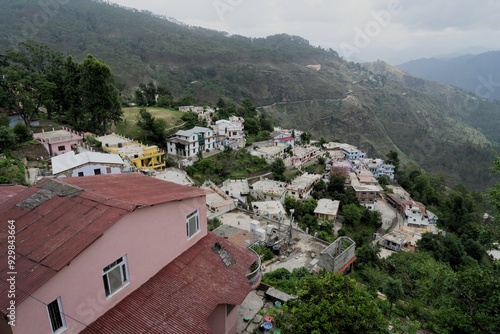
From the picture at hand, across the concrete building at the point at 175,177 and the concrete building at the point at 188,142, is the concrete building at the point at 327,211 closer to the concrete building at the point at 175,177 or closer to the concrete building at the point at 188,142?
the concrete building at the point at 175,177


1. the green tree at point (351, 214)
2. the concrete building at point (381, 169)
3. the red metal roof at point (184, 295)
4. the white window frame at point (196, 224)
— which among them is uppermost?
the white window frame at point (196, 224)

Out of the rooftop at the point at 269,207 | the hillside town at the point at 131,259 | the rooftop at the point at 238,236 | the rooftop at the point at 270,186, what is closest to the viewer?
the hillside town at the point at 131,259

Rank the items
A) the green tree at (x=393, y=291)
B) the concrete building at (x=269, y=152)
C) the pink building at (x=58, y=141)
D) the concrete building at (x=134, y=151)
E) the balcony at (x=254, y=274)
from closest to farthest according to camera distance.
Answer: the balcony at (x=254, y=274) < the green tree at (x=393, y=291) < the pink building at (x=58, y=141) < the concrete building at (x=134, y=151) < the concrete building at (x=269, y=152)

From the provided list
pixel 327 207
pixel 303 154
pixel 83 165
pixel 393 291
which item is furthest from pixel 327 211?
pixel 83 165

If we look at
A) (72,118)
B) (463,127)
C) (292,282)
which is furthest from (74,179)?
(463,127)

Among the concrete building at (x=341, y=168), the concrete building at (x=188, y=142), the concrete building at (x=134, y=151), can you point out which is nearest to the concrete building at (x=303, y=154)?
the concrete building at (x=341, y=168)
